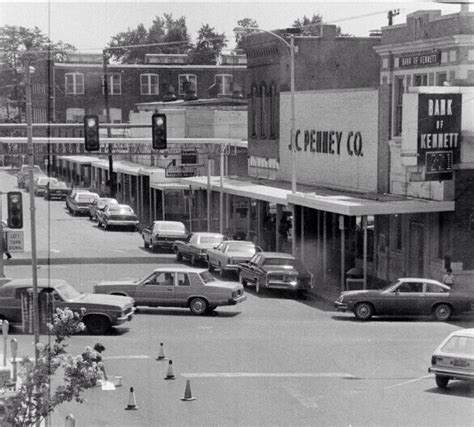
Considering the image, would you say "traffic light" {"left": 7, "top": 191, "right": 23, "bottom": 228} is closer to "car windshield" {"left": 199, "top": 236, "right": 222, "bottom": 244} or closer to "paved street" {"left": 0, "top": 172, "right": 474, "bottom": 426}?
"paved street" {"left": 0, "top": 172, "right": 474, "bottom": 426}

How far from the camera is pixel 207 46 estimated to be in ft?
111

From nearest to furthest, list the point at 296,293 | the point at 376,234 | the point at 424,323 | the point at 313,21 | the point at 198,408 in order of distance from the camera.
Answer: the point at 198,408 < the point at 424,323 < the point at 296,293 < the point at 376,234 < the point at 313,21

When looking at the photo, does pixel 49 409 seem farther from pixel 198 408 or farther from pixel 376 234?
pixel 376 234

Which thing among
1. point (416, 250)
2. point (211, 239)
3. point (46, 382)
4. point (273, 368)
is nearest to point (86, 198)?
point (211, 239)

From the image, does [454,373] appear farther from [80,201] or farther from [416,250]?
[80,201]

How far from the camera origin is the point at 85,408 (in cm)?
1593

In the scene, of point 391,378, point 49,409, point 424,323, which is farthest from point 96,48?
point 49,409

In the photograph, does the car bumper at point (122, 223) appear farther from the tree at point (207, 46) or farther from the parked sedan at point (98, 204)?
the tree at point (207, 46)

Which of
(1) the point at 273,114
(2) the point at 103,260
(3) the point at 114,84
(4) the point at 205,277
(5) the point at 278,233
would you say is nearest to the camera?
(4) the point at 205,277

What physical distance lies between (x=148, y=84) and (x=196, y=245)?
23.4 ft

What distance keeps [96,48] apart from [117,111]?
4776mm

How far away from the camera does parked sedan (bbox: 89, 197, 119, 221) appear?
3205cm

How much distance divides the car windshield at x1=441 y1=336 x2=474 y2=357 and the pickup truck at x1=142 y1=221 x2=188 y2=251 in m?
14.6

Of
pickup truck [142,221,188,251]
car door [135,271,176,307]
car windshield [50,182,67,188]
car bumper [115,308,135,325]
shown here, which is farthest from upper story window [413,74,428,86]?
car windshield [50,182,67,188]
